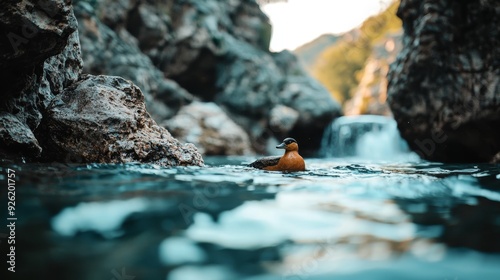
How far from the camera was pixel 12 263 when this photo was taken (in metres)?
1.75

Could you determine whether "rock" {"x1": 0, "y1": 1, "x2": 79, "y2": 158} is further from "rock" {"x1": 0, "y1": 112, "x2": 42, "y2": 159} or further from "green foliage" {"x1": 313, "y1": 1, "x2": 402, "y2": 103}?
"green foliage" {"x1": 313, "y1": 1, "x2": 402, "y2": 103}

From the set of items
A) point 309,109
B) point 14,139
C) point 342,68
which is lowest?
point 14,139

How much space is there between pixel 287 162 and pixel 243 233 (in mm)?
2894

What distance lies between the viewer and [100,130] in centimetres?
448

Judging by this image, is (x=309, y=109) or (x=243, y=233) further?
(x=309, y=109)

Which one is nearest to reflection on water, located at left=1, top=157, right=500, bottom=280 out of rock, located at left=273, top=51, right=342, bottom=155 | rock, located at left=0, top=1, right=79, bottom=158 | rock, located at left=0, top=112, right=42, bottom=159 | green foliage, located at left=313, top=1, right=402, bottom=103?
rock, located at left=0, top=112, right=42, bottom=159

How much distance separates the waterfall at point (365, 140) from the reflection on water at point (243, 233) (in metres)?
15.4

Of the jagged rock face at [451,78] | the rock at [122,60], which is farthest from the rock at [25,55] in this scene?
the rock at [122,60]

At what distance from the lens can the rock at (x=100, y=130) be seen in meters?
4.45

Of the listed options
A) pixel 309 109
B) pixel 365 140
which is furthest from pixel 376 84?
pixel 365 140

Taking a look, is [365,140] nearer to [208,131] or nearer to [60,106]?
[208,131]

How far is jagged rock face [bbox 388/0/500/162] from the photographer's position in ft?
24.2

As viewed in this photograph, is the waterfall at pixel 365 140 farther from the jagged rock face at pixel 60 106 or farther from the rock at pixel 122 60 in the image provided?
the jagged rock face at pixel 60 106

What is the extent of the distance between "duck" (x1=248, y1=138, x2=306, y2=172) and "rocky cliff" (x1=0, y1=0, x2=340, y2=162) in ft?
3.48
